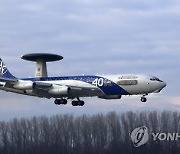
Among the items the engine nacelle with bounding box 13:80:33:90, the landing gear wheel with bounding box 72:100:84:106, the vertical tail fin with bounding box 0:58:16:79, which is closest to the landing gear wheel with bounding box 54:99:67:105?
the landing gear wheel with bounding box 72:100:84:106

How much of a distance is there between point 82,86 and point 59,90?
357cm

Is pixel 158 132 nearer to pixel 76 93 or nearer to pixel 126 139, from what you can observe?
pixel 126 139

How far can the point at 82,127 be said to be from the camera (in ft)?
578

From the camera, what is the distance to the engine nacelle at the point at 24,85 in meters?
126

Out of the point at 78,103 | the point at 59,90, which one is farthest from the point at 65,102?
the point at 59,90

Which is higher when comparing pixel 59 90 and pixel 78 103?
pixel 59 90

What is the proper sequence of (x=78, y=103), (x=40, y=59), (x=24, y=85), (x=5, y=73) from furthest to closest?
(x=40, y=59)
(x=5, y=73)
(x=78, y=103)
(x=24, y=85)

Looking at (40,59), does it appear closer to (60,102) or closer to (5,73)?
(5,73)

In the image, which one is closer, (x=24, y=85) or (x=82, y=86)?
(x=82, y=86)

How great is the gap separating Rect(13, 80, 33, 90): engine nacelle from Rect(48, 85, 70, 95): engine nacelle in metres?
2.94

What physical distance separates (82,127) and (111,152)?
50.2 feet

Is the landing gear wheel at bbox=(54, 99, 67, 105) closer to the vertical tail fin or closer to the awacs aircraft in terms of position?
the awacs aircraft

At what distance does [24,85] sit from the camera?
12694 centimetres

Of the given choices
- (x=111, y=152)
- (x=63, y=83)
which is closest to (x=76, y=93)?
(x=63, y=83)
